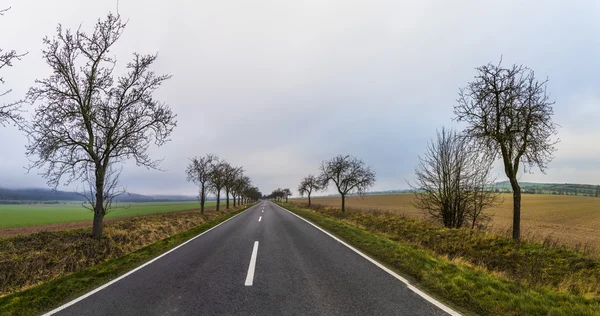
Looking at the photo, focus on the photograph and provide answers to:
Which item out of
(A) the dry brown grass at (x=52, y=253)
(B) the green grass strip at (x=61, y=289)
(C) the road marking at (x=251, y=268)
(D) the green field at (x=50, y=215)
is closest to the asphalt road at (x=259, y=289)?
(C) the road marking at (x=251, y=268)

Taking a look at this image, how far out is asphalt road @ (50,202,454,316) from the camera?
4.26 meters

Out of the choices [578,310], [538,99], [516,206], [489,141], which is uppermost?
[538,99]

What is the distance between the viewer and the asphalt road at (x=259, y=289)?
14.0 feet

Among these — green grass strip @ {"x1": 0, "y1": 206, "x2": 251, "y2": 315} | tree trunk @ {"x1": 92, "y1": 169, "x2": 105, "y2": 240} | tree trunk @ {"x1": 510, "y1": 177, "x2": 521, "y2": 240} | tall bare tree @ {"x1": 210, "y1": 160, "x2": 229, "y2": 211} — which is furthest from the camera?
tall bare tree @ {"x1": 210, "y1": 160, "x2": 229, "y2": 211}

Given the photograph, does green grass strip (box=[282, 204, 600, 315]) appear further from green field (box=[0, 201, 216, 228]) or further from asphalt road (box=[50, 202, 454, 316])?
green field (box=[0, 201, 216, 228])

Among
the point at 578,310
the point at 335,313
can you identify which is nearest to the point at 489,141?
the point at 578,310

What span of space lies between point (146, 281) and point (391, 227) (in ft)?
45.8

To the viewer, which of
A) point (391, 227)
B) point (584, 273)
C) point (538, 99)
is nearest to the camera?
point (584, 273)

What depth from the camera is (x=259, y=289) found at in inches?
202

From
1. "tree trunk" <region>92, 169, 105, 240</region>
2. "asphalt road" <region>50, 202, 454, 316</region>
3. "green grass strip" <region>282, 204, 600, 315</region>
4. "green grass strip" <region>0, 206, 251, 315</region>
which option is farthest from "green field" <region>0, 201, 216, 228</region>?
"green grass strip" <region>282, 204, 600, 315</region>

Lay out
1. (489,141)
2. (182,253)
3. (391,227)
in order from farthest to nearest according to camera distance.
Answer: (391,227)
(489,141)
(182,253)

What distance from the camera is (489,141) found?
13.0m

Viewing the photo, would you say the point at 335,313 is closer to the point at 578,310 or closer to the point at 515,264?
the point at 578,310

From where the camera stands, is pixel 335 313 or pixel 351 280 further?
pixel 351 280
